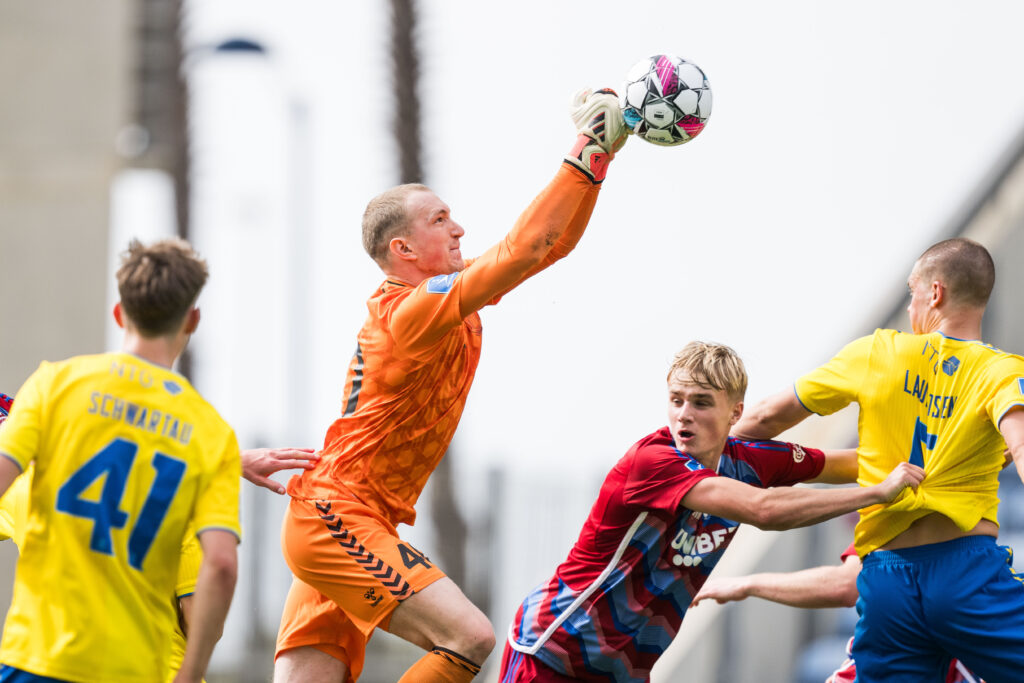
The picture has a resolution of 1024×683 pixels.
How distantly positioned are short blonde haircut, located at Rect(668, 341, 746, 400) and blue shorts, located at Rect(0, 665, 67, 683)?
2434mm

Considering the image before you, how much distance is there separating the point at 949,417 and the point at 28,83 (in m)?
17.9

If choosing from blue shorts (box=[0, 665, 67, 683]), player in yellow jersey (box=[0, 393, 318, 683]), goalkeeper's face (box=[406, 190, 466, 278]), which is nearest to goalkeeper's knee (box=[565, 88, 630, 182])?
goalkeeper's face (box=[406, 190, 466, 278])

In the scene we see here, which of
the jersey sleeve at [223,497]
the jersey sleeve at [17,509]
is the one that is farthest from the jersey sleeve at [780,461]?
the jersey sleeve at [17,509]

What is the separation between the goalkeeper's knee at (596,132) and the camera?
4.83 m

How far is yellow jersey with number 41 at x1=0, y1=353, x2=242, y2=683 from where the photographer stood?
3.74 metres

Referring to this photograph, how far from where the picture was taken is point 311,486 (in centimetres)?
511

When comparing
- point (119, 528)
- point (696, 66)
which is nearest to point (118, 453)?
point (119, 528)

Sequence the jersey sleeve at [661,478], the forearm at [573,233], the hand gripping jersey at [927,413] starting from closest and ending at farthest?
the jersey sleeve at [661,478] → the hand gripping jersey at [927,413] → the forearm at [573,233]

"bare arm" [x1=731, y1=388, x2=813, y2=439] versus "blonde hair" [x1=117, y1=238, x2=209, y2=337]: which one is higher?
"blonde hair" [x1=117, y1=238, x2=209, y2=337]

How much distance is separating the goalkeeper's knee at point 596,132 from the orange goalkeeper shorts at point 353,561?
1.60 m

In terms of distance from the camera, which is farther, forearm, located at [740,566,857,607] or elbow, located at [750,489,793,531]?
forearm, located at [740,566,857,607]

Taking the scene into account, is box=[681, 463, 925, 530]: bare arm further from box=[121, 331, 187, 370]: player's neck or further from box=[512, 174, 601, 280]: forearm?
box=[121, 331, 187, 370]: player's neck

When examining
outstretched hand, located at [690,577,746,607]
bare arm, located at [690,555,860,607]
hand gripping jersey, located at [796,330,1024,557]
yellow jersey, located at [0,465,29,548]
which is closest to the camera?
yellow jersey, located at [0,465,29,548]

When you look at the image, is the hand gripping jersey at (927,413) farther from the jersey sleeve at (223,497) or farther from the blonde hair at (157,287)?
the blonde hair at (157,287)
